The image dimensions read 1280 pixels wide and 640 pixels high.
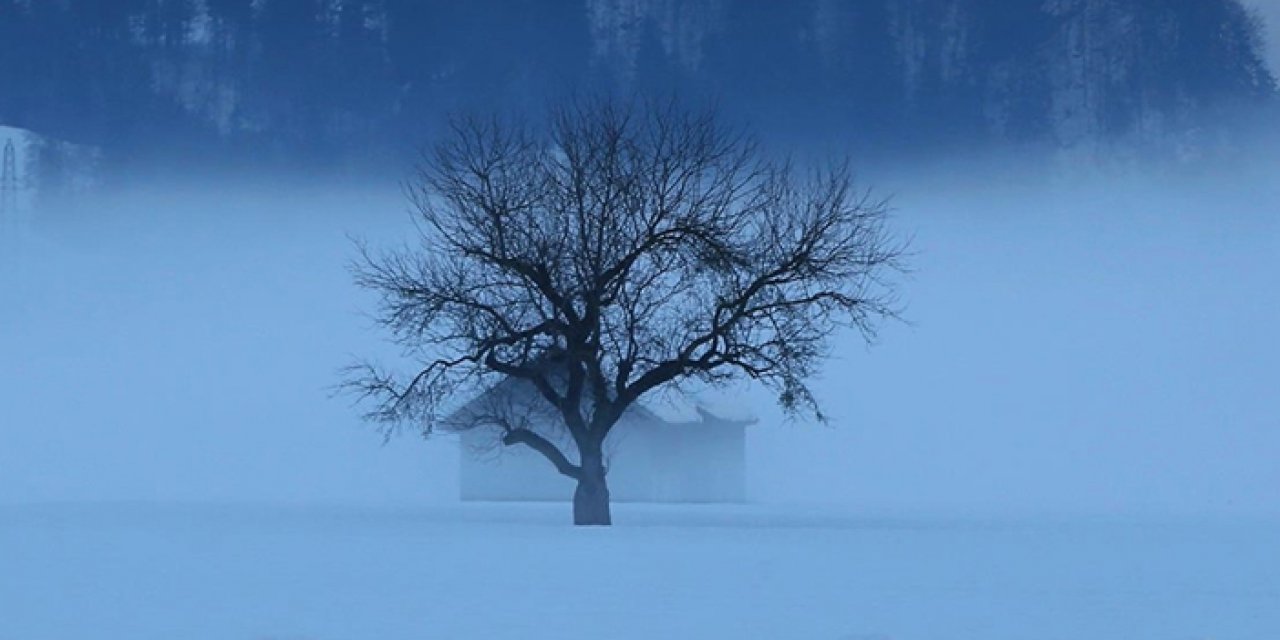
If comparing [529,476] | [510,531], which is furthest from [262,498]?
[510,531]

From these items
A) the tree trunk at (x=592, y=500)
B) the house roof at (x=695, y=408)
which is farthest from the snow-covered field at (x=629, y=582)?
the house roof at (x=695, y=408)

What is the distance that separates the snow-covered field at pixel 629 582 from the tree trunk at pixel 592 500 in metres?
1.36

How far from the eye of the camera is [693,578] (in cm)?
2120

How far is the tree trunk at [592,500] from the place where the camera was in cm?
3522

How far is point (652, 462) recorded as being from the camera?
53.8 meters

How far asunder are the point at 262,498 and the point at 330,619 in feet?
150

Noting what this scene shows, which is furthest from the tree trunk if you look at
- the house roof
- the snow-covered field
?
the house roof

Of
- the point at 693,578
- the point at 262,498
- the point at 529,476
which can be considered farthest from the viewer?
the point at 262,498

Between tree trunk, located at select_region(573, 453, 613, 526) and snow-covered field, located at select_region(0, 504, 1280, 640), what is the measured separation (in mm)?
1361

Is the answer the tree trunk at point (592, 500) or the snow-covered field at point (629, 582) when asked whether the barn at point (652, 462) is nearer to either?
the tree trunk at point (592, 500)

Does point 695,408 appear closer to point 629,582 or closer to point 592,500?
point 592,500

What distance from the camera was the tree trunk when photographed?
1387 inches

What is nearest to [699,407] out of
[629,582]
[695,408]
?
[695,408]

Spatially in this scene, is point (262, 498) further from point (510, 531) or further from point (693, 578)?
point (693, 578)
